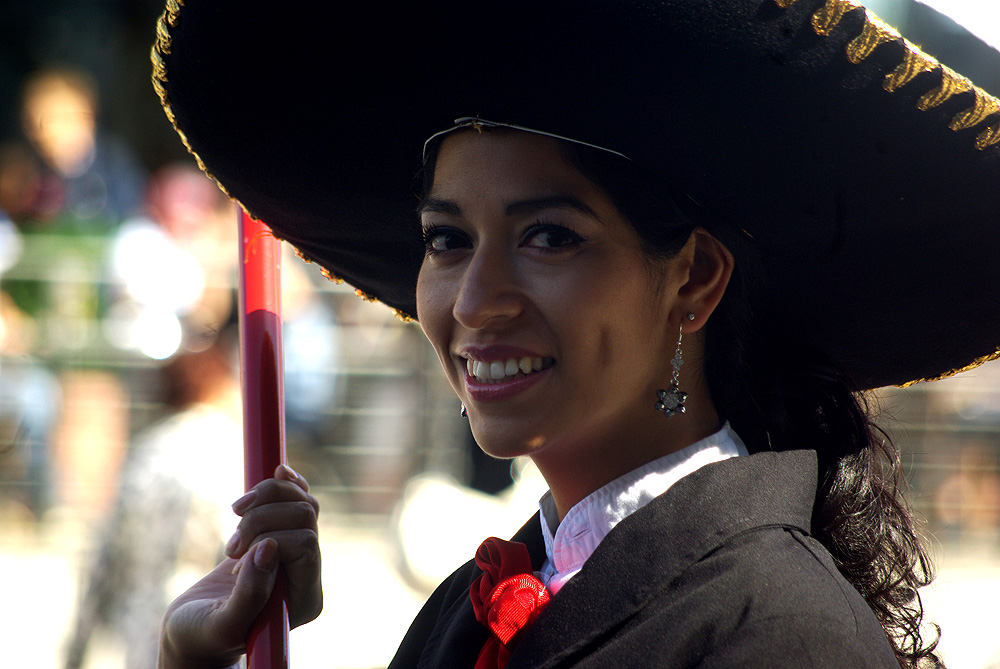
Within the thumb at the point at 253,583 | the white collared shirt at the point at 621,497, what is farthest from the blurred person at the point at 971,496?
the thumb at the point at 253,583

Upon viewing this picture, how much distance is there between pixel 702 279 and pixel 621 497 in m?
0.38

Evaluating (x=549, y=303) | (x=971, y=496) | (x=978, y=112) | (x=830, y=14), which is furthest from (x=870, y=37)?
(x=971, y=496)

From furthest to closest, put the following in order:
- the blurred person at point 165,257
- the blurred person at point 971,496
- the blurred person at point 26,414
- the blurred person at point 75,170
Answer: the blurred person at point 971,496, the blurred person at point 75,170, the blurred person at point 26,414, the blurred person at point 165,257

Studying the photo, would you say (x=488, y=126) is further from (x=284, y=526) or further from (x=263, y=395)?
(x=284, y=526)

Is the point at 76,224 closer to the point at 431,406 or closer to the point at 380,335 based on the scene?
the point at 380,335

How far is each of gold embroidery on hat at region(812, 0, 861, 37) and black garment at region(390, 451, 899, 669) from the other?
0.61m

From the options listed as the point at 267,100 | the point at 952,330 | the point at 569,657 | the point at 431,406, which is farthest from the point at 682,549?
the point at 431,406

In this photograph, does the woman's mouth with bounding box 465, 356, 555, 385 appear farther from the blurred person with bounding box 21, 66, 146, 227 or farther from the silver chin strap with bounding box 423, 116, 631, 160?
the blurred person with bounding box 21, 66, 146, 227

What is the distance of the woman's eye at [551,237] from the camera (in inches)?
63.1

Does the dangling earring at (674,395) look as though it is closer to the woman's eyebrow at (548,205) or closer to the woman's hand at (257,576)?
the woman's eyebrow at (548,205)

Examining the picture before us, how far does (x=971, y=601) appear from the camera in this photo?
654 centimetres

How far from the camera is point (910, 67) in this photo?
138 cm

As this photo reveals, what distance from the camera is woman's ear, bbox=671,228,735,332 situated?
1.69 metres

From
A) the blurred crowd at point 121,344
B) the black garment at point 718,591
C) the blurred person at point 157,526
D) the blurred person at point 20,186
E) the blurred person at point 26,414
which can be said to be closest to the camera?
the black garment at point 718,591
